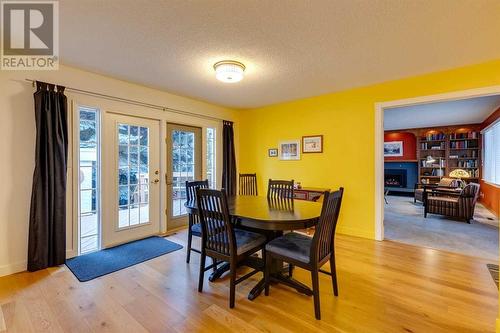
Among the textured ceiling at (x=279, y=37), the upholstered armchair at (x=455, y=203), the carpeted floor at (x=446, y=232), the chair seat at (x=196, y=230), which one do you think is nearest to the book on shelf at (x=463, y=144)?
the carpeted floor at (x=446, y=232)

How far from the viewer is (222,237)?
2.05m

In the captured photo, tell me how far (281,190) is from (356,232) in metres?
1.65

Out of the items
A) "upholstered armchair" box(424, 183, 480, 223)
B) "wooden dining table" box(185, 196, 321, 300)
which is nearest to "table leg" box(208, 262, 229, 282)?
"wooden dining table" box(185, 196, 321, 300)

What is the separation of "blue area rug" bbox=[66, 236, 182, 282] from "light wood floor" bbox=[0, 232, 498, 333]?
0.43ft

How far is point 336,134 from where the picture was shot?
3959 millimetres

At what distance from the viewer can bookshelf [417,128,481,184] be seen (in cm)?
681

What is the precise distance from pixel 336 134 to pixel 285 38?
2188mm

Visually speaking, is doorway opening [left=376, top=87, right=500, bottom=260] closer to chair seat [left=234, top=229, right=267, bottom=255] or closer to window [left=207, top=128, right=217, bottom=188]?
chair seat [left=234, top=229, right=267, bottom=255]

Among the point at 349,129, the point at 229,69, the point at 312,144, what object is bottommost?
the point at 312,144

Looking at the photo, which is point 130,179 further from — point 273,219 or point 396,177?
point 396,177

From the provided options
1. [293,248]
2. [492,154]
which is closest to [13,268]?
[293,248]

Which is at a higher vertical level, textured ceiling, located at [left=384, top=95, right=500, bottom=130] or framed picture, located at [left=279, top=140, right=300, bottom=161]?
textured ceiling, located at [left=384, top=95, right=500, bottom=130]

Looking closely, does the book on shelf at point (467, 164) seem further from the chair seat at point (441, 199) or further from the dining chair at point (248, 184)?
the dining chair at point (248, 184)

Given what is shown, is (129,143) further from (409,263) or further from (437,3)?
(409,263)
